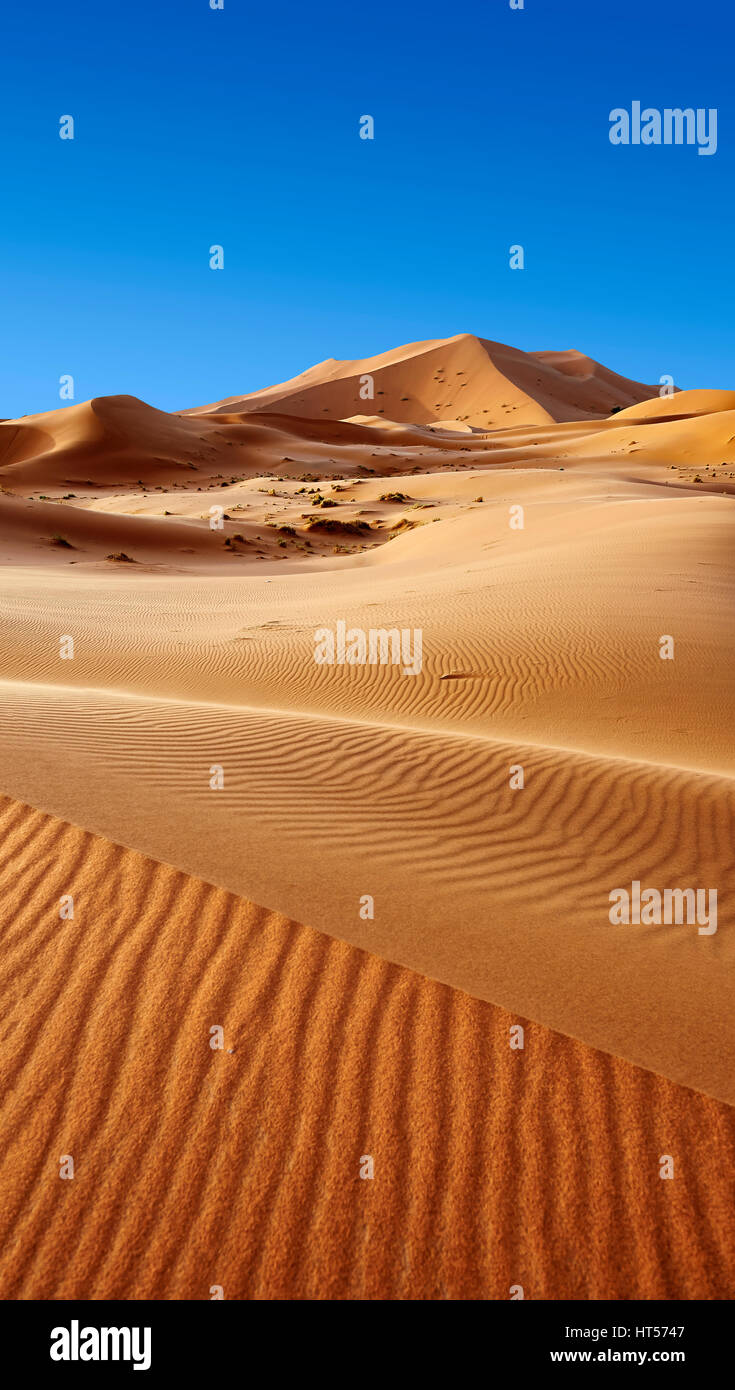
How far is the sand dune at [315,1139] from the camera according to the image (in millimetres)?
2432

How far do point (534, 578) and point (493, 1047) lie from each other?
11.5m

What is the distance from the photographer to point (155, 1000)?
3246mm

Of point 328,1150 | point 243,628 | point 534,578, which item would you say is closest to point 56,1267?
point 328,1150

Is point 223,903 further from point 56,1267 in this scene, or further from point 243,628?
point 243,628

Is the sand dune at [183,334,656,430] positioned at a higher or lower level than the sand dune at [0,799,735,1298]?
higher

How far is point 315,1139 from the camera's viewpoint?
2.74 metres

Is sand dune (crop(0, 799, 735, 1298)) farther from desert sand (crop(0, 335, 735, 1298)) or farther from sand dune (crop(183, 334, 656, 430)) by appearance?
sand dune (crop(183, 334, 656, 430))

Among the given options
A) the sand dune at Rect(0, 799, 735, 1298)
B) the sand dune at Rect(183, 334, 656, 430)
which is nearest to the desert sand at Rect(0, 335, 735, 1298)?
the sand dune at Rect(0, 799, 735, 1298)

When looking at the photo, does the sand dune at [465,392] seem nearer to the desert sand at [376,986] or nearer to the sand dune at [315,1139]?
the desert sand at [376,986]

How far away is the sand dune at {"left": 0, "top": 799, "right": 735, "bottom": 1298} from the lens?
243 centimetres

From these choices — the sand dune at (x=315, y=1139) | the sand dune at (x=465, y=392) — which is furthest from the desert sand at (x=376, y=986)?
the sand dune at (x=465, y=392)

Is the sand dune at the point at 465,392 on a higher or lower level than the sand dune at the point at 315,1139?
higher

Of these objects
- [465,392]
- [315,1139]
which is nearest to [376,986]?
[315,1139]
